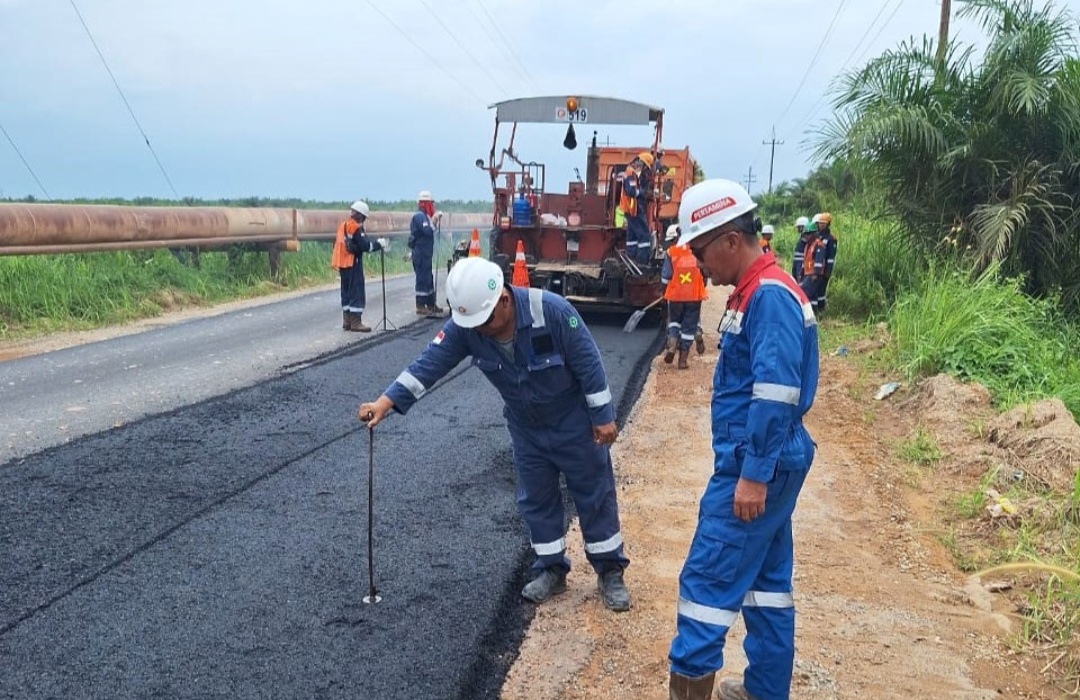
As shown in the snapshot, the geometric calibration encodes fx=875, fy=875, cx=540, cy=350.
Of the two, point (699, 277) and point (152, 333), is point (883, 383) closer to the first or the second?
point (699, 277)

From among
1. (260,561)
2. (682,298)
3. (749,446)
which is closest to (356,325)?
(682,298)

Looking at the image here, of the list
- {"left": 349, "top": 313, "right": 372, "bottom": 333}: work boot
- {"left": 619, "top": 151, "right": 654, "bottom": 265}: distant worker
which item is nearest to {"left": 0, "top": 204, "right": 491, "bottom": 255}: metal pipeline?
{"left": 349, "top": 313, "right": 372, "bottom": 333}: work boot

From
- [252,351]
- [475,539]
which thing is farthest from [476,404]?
[252,351]

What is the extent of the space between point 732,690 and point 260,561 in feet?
6.74

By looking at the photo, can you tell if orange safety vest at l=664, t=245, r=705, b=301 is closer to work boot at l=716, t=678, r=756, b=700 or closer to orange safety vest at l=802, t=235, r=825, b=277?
orange safety vest at l=802, t=235, r=825, b=277

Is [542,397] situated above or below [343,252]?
below

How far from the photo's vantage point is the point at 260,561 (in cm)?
379

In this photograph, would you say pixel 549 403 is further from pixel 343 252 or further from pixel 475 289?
pixel 343 252

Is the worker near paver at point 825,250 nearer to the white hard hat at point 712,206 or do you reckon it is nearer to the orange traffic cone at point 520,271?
the orange traffic cone at point 520,271

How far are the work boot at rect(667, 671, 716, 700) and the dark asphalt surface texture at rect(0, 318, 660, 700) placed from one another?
69 cm

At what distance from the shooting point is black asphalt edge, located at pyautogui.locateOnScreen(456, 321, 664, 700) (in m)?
2.98

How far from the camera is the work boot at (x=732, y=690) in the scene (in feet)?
9.58

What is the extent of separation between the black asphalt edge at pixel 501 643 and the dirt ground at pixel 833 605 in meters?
0.05

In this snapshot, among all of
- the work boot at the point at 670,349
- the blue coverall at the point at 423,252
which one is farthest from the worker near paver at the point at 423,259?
the work boot at the point at 670,349
